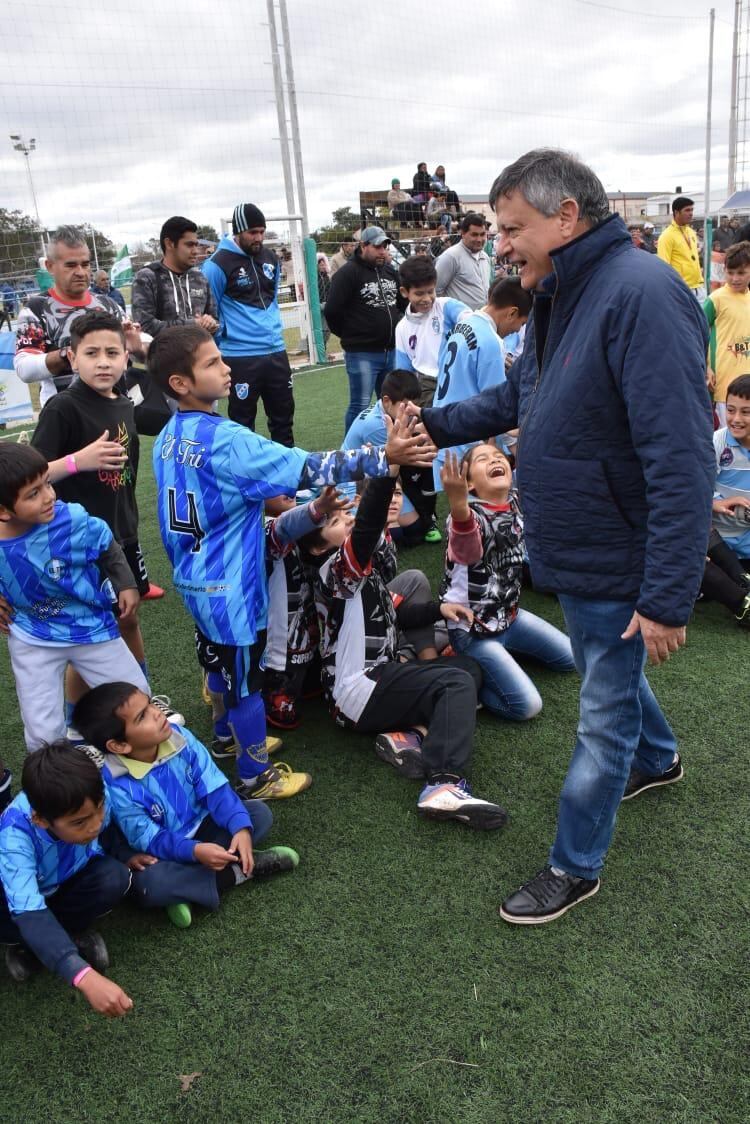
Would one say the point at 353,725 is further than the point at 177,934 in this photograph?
Yes

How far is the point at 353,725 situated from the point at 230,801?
71 centimetres

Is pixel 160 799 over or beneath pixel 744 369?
beneath

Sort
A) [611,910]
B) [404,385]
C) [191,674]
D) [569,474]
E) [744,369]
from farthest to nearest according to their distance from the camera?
[744,369] < [404,385] < [191,674] < [611,910] < [569,474]

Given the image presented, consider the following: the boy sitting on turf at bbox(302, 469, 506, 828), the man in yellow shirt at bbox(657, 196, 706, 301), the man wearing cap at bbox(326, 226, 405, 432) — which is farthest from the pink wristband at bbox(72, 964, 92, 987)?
the man in yellow shirt at bbox(657, 196, 706, 301)

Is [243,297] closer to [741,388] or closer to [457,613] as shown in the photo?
[741,388]

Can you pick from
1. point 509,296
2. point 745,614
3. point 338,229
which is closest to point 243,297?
point 509,296

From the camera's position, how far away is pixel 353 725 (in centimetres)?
327

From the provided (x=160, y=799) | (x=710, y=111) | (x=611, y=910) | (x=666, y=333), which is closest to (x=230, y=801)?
(x=160, y=799)

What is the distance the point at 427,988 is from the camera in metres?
2.19

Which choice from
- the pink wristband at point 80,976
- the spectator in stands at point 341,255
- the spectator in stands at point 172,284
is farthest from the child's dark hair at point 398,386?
the spectator in stands at point 341,255

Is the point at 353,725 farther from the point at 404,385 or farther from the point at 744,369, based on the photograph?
the point at 744,369

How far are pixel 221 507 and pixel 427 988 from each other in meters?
1.57

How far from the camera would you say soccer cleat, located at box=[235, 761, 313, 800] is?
10.0ft

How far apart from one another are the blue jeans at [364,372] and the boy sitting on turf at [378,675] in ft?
13.0
